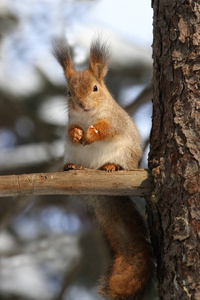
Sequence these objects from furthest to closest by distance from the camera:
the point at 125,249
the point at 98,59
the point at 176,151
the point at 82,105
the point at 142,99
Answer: the point at 142,99 → the point at 98,59 → the point at 82,105 → the point at 125,249 → the point at 176,151

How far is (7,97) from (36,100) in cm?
15

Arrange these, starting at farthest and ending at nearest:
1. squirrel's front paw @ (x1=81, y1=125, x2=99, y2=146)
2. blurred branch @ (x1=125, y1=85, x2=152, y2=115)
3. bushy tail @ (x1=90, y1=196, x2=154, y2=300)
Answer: blurred branch @ (x1=125, y1=85, x2=152, y2=115) < squirrel's front paw @ (x1=81, y1=125, x2=99, y2=146) < bushy tail @ (x1=90, y1=196, x2=154, y2=300)

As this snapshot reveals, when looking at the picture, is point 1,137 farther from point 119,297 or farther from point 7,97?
point 119,297

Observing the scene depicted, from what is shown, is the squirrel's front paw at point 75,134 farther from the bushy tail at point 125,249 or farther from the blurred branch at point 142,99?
the blurred branch at point 142,99

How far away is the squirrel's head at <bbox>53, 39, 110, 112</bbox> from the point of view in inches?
65.9

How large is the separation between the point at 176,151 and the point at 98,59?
570 mm

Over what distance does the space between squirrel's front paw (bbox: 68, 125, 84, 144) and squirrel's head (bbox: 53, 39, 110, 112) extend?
75mm

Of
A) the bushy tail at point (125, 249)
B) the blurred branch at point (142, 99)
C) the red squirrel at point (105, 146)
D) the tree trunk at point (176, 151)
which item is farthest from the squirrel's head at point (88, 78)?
the blurred branch at point (142, 99)

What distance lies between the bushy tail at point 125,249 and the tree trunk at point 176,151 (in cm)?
5

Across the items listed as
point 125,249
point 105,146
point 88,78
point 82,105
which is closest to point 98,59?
point 88,78

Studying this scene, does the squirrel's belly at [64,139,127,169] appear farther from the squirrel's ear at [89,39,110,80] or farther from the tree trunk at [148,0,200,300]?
the squirrel's ear at [89,39,110,80]

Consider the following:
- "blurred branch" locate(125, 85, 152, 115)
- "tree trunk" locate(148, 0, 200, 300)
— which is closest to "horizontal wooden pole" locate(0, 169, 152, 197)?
"tree trunk" locate(148, 0, 200, 300)

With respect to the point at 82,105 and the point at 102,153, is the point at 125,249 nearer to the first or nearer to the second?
the point at 102,153

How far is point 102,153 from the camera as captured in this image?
67.1 inches
